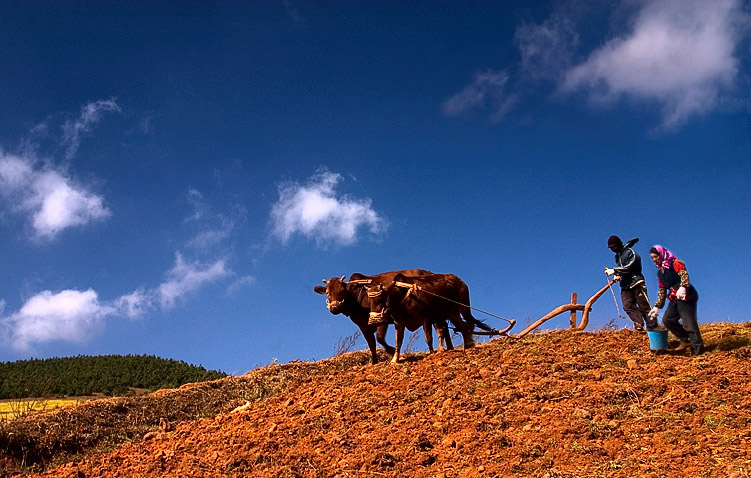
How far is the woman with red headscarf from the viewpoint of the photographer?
33.1 ft

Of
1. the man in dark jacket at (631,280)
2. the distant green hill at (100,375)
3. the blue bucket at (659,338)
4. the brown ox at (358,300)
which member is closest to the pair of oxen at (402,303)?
the brown ox at (358,300)

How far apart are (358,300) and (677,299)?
5.80 meters

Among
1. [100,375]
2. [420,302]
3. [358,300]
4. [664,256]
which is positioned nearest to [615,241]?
[664,256]

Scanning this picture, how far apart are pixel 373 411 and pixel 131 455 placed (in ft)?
12.0

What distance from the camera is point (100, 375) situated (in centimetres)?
2202

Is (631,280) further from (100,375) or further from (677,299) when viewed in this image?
(100,375)

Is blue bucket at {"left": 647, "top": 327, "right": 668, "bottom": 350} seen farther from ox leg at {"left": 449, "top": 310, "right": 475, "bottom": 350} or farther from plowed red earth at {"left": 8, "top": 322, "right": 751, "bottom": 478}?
ox leg at {"left": 449, "top": 310, "right": 475, "bottom": 350}

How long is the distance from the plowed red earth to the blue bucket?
0.17 m

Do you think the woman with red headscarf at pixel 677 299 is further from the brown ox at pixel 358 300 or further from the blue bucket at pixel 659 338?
the brown ox at pixel 358 300

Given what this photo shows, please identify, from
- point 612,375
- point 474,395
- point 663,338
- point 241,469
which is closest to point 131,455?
point 241,469

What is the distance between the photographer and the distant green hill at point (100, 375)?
65.8 ft

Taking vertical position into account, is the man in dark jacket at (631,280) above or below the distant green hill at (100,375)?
below

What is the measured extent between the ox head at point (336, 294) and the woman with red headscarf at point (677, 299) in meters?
5.61

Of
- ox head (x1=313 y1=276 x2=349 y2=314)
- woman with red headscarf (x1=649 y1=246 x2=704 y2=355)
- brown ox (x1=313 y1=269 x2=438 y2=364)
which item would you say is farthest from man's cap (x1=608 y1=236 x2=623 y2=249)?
ox head (x1=313 y1=276 x2=349 y2=314)
